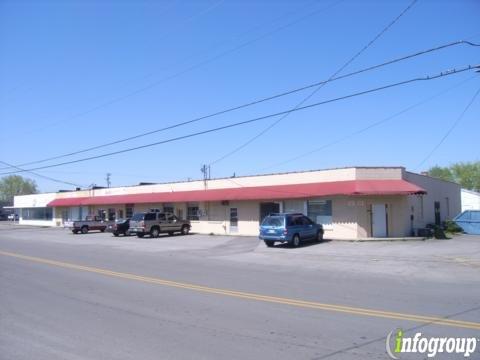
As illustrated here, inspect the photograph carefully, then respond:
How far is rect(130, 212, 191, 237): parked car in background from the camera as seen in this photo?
37.2 m

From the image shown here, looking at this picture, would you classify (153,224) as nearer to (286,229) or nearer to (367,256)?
(286,229)

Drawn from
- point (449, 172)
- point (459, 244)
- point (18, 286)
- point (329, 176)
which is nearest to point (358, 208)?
point (329, 176)

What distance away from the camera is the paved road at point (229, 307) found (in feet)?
23.1

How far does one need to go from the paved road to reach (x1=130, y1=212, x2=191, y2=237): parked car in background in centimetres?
1764

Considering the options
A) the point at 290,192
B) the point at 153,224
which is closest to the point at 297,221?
the point at 290,192

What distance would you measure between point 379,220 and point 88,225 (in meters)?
28.6

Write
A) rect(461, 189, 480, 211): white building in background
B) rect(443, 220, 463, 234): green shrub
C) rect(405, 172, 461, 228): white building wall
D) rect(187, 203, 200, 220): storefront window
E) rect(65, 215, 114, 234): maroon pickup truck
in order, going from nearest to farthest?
rect(405, 172, 461, 228): white building wall, rect(443, 220, 463, 234): green shrub, rect(187, 203, 200, 220): storefront window, rect(65, 215, 114, 234): maroon pickup truck, rect(461, 189, 480, 211): white building in background

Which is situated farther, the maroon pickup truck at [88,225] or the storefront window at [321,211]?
the maroon pickup truck at [88,225]

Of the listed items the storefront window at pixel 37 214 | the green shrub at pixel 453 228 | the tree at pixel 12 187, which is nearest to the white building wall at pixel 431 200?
the green shrub at pixel 453 228

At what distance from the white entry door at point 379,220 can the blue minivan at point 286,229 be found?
485 cm

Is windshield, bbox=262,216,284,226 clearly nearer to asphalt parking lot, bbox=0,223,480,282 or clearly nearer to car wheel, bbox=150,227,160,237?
asphalt parking lot, bbox=0,223,480,282

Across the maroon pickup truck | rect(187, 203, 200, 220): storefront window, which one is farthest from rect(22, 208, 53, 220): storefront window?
rect(187, 203, 200, 220): storefront window

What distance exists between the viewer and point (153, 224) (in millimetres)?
37656

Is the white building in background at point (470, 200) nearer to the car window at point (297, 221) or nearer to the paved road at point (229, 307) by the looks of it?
the car window at point (297, 221)
